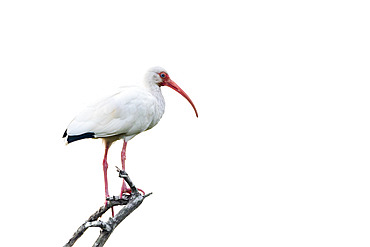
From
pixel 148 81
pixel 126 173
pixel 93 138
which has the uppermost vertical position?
pixel 148 81

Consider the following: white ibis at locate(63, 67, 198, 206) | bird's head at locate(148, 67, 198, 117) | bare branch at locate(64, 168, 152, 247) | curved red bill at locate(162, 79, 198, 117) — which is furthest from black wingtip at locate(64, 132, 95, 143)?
curved red bill at locate(162, 79, 198, 117)

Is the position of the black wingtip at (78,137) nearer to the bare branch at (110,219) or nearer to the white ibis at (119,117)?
the white ibis at (119,117)

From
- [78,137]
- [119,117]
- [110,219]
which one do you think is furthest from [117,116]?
[110,219]

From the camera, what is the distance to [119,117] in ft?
29.0

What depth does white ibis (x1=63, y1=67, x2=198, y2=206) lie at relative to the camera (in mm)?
8742

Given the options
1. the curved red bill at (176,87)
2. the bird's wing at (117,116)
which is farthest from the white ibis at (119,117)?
the curved red bill at (176,87)

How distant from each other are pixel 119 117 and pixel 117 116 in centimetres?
3

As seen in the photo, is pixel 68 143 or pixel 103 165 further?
pixel 103 165

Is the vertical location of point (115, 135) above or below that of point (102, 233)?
above

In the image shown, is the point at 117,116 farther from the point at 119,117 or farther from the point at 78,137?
the point at 78,137

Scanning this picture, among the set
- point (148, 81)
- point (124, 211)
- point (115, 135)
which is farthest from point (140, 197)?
point (148, 81)

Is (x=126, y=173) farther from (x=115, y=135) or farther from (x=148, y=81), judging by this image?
(x=148, y=81)

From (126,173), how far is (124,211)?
579 millimetres

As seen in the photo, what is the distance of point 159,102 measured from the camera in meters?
9.31
